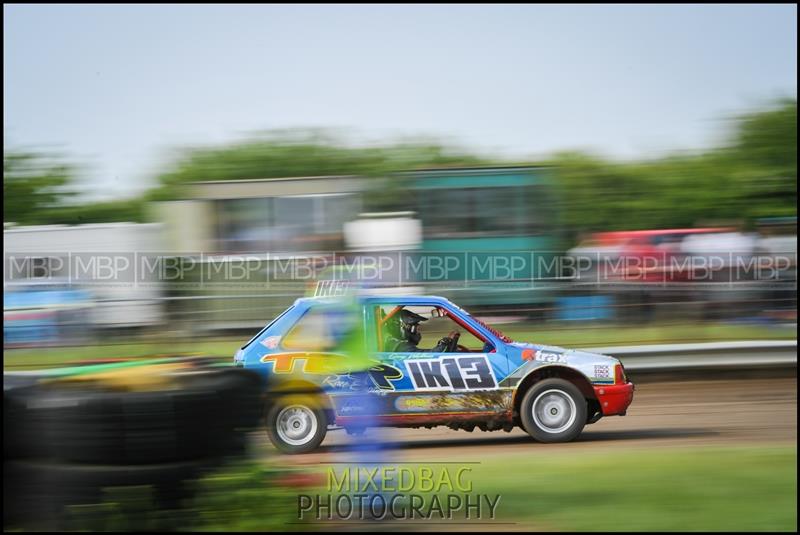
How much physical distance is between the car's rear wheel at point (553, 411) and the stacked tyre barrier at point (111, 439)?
113 inches

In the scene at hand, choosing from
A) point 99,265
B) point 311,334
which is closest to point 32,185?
point 99,265

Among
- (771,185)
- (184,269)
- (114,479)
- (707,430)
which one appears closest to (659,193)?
(771,185)

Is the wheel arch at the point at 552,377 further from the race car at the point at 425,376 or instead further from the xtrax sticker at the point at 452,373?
the xtrax sticker at the point at 452,373

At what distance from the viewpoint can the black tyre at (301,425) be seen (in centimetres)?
660

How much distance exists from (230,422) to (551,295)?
6.55 metres

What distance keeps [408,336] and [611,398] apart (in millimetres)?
1785

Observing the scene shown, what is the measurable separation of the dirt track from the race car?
216 millimetres

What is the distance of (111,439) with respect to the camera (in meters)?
4.70

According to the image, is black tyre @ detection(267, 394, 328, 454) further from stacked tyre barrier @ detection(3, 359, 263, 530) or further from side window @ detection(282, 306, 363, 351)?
stacked tyre barrier @ detection(3, 359, 263, 530)

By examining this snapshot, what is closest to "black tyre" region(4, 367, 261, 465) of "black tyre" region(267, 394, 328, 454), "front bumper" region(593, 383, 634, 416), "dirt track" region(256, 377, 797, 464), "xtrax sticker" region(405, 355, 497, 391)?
"dirt track" region(256, 377, 797, 464)

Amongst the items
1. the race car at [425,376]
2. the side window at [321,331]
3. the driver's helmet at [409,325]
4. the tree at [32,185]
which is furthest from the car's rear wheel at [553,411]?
the tree at [32,185]

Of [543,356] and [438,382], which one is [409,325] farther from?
[543,356]

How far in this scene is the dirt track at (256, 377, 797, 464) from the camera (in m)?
7.18

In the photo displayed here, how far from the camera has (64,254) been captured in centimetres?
1507
